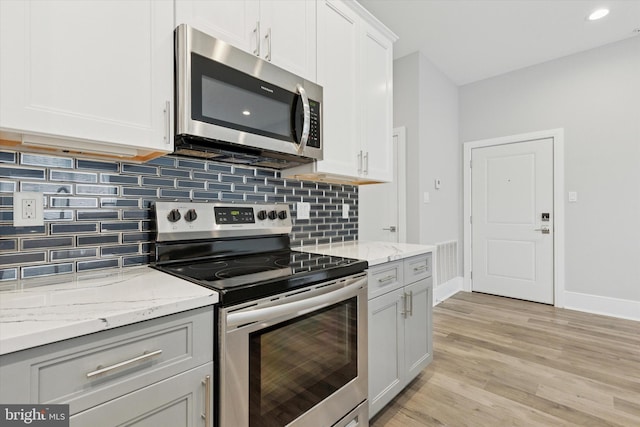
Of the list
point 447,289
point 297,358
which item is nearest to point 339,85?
point 297,358

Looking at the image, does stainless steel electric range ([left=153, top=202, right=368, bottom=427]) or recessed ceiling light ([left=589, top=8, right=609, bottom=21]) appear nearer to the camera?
stainless steel electric range ([left=153, top=202, right=368, bottom=427])

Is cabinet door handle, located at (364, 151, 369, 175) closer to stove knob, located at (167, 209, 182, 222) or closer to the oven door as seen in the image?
the oven door

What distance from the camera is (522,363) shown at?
2312 mm

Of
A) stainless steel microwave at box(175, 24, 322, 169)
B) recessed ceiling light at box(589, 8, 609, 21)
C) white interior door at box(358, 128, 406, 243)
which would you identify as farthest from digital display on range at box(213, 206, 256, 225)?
recessed ceiling light at box(589, 8, 609, 21)

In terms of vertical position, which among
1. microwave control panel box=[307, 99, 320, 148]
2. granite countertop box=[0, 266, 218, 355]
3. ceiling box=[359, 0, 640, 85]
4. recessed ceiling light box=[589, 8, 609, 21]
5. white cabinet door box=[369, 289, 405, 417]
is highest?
ceiling box=[359, 0, 640, 85]

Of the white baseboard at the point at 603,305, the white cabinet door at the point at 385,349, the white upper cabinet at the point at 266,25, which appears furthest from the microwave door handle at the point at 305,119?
the white baseboard at the point at 603,305

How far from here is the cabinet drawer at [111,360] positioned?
2.24 feet

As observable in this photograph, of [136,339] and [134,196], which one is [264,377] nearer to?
[136,339]

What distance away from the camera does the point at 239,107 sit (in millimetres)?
1378

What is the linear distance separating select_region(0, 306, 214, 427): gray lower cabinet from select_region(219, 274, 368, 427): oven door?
2.9 inches

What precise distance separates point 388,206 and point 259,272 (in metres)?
2.66

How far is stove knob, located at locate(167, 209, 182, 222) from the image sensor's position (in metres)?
1.38

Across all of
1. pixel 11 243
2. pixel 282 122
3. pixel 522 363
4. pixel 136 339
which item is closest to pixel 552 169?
pixel 522 363

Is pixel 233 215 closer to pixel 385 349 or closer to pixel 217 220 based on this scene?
pixel 217 220
